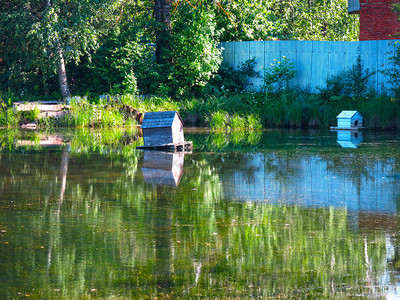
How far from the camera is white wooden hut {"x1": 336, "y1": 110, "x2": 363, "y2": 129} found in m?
19.8

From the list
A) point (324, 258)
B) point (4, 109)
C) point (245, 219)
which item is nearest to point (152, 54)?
point (4, 109)

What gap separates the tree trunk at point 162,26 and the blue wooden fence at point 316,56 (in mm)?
2211

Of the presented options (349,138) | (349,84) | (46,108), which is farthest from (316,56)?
(46,108)

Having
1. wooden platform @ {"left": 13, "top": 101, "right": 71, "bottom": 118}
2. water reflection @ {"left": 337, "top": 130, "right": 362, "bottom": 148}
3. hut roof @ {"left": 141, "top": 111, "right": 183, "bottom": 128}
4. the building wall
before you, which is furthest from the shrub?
hut roof @ {"left": 141, "top": 111, "right": 183, "bottom": 128}

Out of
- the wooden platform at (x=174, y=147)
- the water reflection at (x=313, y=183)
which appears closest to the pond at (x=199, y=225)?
the water reflection at (x=313, y=183)

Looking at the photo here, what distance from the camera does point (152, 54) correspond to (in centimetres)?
2338

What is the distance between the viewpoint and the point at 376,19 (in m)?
26.2

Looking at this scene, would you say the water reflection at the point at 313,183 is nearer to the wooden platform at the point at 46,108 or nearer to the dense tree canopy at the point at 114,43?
the wooden platform at the point at 46,108

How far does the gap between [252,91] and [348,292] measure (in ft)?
61.4

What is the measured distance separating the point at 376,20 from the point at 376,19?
4 centimetres

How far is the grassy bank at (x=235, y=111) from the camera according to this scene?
20188mm

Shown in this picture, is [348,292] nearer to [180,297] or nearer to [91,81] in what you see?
[180,297]

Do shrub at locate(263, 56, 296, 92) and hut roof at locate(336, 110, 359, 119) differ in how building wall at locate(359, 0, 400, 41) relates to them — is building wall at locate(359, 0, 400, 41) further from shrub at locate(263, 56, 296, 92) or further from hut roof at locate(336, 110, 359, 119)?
hut roof at locate(336, 110, 359, 119)

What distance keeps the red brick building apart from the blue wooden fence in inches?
163
